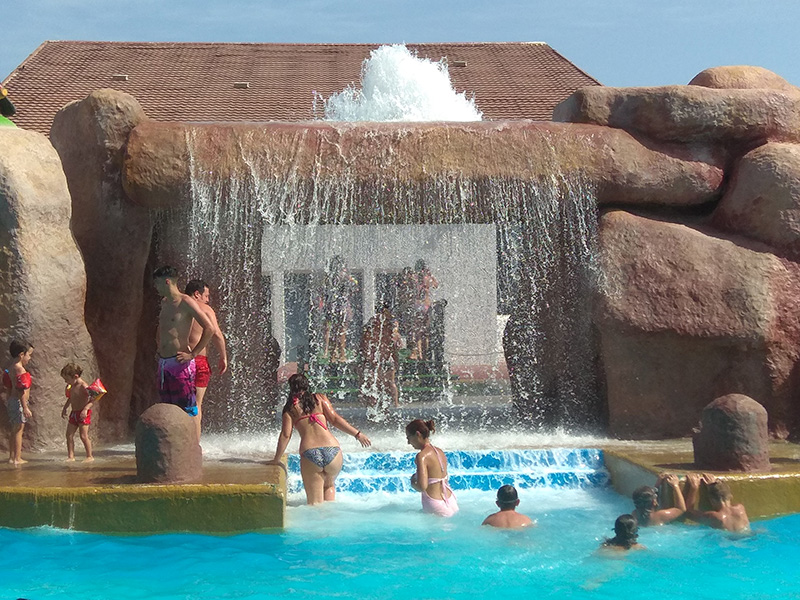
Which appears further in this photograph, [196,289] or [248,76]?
[248,76]

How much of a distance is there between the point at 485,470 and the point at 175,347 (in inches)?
98.6

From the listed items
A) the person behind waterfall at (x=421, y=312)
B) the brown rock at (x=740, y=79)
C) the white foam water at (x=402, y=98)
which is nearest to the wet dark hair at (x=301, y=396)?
the brown rock at (x=740, y=79)

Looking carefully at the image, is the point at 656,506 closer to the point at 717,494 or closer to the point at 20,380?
the point at 717,494

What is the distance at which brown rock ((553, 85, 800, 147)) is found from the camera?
29.3ft

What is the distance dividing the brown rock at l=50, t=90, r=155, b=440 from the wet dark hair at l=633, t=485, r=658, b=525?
483 centimetres

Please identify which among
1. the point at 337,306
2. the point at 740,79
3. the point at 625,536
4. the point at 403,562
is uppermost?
the point at 740,79

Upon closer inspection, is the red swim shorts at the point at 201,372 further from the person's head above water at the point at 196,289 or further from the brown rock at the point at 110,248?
the brown rock at the point at 110,248

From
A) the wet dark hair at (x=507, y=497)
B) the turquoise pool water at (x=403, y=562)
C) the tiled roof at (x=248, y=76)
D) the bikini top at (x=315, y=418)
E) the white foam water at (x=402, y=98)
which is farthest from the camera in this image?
the tiled roof at (x=248, y=76)

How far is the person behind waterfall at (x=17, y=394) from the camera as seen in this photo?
23.6 ft

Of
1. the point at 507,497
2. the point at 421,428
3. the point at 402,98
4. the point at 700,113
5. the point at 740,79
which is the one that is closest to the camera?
the point at 507,497

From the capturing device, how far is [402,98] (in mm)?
15531

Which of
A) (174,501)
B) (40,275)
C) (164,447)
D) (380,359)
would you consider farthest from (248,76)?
(174,501)

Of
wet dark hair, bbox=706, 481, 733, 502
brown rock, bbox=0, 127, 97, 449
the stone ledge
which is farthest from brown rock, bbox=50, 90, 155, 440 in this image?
wet dark hair, bbox=706, 481, 733, 502

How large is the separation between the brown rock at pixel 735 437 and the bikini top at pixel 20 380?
498 cm
